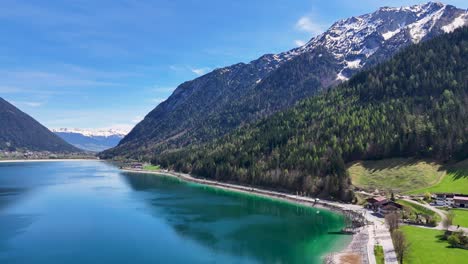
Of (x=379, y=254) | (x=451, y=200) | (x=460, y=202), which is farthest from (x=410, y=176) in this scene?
(x=379, y=254)

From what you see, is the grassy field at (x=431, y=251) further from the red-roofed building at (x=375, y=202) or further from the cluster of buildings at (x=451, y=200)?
the cluster of buildings at (x=451, y=200)

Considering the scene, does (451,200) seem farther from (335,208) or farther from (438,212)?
(335,208)

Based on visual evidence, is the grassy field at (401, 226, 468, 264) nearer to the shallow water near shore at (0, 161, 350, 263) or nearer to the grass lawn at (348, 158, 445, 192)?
the shallow water near shore at (0, 161, 350, 263)

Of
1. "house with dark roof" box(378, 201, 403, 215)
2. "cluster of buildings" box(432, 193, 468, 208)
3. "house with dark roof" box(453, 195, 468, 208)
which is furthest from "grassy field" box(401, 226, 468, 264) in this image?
"house with dark roof" box(453, 195, 468, 208)

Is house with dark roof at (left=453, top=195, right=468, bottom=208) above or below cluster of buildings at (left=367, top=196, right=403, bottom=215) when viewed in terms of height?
above

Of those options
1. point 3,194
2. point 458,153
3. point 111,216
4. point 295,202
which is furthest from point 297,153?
point 3,194
